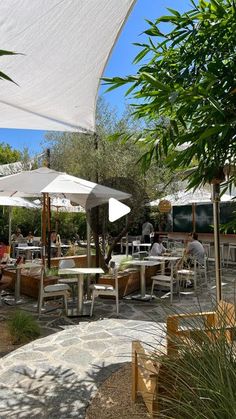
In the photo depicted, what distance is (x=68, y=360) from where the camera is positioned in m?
4.29

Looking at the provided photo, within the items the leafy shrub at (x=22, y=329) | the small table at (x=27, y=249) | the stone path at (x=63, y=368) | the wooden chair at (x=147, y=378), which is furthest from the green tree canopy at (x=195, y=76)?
the small table at (x=27, y=249)

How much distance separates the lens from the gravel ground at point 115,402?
297cm

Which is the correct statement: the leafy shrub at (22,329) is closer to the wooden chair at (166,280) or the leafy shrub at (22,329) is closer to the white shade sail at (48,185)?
the white shade sail at (48,185)

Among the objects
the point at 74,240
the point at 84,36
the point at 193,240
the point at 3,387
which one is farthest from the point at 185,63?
the point at 74,240

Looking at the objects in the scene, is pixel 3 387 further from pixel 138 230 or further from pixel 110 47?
pixel 138 230

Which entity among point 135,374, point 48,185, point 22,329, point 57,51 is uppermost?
point 57,51

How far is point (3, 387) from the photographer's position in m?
3.56

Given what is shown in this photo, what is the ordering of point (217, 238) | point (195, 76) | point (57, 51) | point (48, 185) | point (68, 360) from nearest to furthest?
point (195, 76) < point (217, 238) < point (68, 360) < point (57, 51) < point (48, 185)

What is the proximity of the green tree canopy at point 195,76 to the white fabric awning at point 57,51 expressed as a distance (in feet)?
4.39

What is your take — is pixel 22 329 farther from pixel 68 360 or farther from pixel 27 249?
pixel 27 249

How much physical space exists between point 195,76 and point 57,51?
2.99 meters

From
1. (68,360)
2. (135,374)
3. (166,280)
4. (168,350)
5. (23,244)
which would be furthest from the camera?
(23,244)

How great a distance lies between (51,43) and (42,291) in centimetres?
379

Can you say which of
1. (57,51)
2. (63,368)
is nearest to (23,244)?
(57,51)
